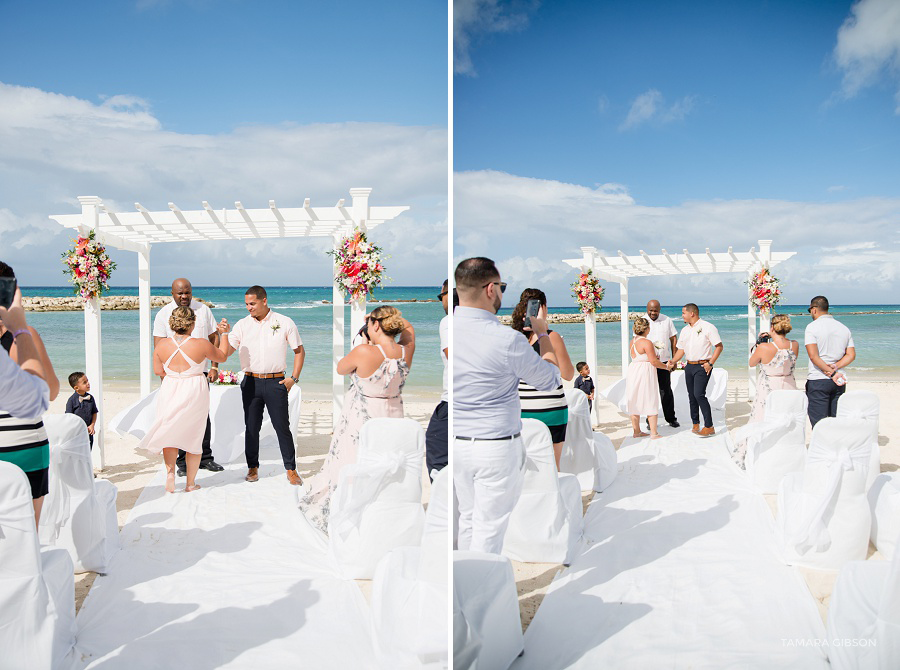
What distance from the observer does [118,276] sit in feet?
8.32

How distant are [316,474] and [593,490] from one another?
61.8 inches

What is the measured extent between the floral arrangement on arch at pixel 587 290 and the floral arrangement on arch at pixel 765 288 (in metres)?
0.81

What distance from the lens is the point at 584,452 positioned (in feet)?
12.2

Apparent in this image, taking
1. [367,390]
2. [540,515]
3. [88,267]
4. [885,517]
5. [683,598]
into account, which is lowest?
[683,598]

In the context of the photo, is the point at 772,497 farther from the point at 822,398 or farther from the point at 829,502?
the point at 822,398

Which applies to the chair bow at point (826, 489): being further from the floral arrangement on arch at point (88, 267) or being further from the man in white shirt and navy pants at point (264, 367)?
the floral arrangement on arch at point (88, 267)

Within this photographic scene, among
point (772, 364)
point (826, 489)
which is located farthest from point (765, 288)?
point (826, 489)

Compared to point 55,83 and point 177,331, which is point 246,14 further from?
point 177,331

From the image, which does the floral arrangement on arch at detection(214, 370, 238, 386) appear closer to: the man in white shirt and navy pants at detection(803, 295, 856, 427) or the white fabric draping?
the white fabric draping

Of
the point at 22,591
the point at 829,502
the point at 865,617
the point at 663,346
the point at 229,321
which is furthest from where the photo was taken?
the point at 663,346

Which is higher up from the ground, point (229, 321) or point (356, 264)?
point (356, 264)

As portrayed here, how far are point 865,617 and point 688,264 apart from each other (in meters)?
1.56

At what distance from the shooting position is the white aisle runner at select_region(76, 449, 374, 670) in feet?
6.45

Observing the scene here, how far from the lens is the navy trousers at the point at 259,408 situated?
12.2 ft
